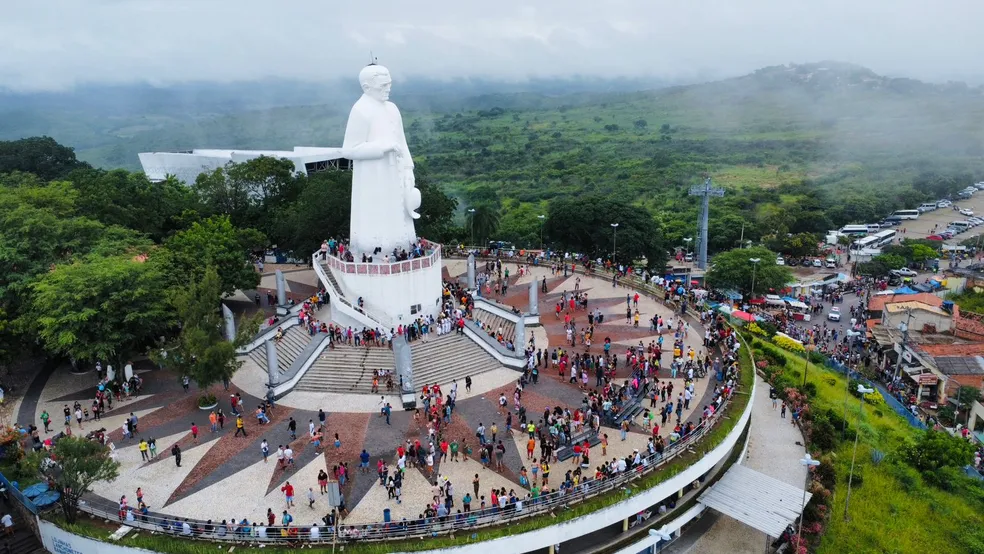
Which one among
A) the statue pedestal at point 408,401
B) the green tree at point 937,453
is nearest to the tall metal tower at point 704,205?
the green tree at point 937,453

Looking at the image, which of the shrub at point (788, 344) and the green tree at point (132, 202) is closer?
the green tree at point (132, 202)

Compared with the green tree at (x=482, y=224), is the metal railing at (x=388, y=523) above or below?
below

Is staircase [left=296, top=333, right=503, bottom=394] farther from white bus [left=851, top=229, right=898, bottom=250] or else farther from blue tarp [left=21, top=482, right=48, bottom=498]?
white bus [left=851, top=229, right=898, bottom=250]

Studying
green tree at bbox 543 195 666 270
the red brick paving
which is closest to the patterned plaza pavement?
the red brick paving

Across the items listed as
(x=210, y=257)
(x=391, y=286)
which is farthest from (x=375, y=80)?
(x=210, y=257)

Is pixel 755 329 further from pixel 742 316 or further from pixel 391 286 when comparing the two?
pixel 391 286

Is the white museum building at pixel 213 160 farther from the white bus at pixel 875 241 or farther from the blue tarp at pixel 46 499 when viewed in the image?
the white bus at pixel 875 241
